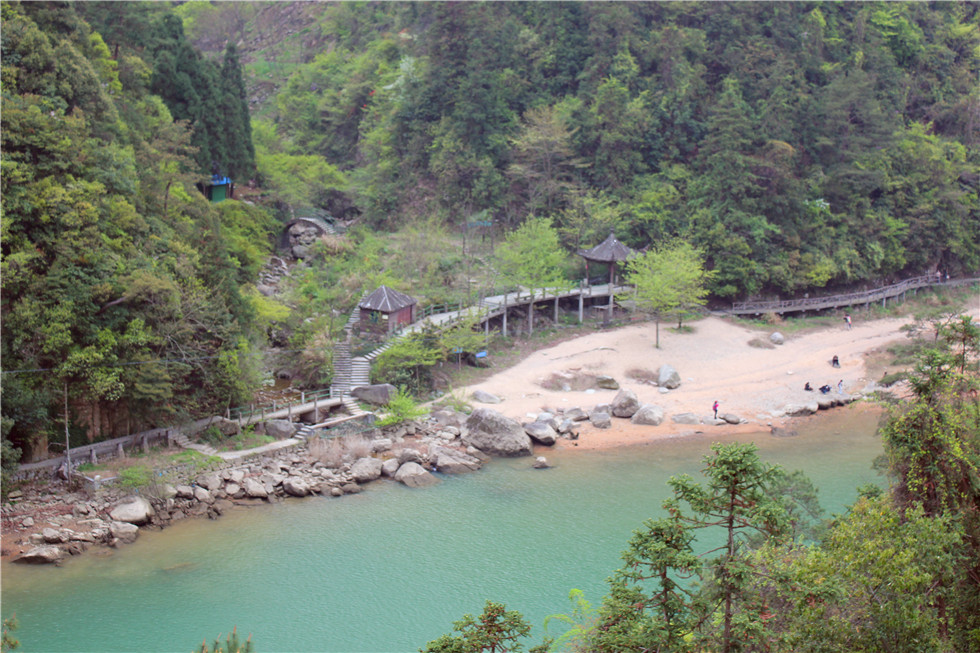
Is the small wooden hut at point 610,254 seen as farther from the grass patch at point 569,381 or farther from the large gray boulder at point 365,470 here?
the large gray boulder at point 365,470

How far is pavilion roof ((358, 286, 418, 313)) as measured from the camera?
33469mm

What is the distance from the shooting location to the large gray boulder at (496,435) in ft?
95.2

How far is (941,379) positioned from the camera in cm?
1338

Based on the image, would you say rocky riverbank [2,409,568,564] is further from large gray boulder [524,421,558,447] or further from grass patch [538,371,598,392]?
grass patch [538,371,598,392]

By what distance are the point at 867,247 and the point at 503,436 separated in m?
28.3

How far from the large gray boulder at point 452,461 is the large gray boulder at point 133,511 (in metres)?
8.95

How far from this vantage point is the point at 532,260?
39375mm

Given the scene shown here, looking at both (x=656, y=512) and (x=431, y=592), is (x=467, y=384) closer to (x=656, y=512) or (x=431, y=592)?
(x=656, y=512)

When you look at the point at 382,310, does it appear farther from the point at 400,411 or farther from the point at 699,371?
the point at 699,371

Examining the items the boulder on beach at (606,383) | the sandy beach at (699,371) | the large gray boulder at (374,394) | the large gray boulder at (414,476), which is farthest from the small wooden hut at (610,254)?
the large gray boulder at (414,476)

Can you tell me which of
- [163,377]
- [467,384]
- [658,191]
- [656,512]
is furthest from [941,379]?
[658,191]

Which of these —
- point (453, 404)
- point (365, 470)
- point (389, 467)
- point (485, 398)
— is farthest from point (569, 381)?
point (365, 470)

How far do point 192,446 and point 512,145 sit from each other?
2948 cm

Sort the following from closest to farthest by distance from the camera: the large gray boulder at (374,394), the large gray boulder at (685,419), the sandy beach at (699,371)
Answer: the large gray boulder at (374,394), the large gray boulder at (685,419), the sandy beach at (699,371)
